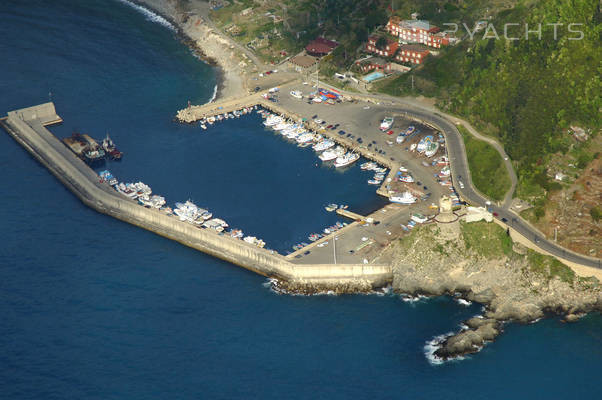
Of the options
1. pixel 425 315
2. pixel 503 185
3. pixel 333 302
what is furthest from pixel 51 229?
pixel 503 185

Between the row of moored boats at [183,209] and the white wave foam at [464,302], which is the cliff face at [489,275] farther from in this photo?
the row of moored boats at [183,209]

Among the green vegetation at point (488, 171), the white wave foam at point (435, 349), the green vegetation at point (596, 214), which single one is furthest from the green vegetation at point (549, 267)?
the white wave foam at point (435, 349)

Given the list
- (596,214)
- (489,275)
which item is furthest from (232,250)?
(596,214)

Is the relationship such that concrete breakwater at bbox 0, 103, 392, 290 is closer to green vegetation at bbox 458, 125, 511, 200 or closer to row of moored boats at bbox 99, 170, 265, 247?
row of moored boats at bbox 99, 170, 265, 247

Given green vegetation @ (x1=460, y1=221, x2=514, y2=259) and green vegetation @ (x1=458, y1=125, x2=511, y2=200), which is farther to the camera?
green vegetation @ (x1=458, y1=125, x2=511, y2=200)

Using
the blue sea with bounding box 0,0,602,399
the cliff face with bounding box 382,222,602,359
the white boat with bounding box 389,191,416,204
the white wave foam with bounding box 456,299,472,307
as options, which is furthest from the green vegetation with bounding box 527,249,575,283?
the white boat with bounding box 389,191,416,204

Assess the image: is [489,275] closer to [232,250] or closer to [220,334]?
[232,250]

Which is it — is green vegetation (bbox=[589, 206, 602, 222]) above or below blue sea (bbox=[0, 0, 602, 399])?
above

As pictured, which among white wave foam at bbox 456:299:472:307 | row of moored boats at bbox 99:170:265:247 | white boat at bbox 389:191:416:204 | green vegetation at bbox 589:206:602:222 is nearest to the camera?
white wave foam at bbox 456:299:472:307
